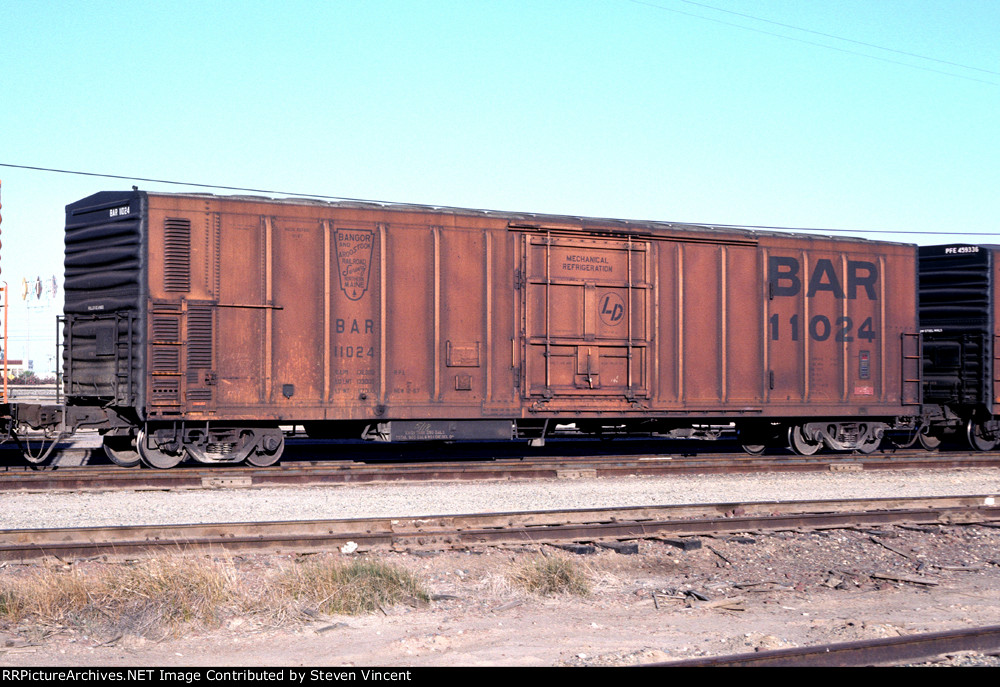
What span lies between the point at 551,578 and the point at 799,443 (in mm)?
10744

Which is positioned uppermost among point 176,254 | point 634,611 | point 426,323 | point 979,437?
point 176,254

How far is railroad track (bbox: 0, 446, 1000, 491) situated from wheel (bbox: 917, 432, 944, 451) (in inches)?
51.1

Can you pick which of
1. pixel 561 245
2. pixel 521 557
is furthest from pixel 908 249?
pixel 521 557

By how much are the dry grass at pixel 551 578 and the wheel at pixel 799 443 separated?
401 inches

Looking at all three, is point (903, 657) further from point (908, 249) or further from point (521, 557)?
point (908, 249)

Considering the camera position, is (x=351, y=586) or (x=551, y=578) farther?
(x=551, y=578)

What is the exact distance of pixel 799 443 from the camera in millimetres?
16766

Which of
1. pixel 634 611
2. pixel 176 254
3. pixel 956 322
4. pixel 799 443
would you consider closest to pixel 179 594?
pixel 634 611

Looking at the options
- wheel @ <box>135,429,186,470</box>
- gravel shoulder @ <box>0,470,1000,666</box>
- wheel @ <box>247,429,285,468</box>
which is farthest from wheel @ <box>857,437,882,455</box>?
wheel @ <box>135,429,186,470</box>

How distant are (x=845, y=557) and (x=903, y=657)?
334cm

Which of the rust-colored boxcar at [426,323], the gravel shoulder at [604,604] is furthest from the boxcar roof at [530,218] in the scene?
the gravel shoulder at [604,604]

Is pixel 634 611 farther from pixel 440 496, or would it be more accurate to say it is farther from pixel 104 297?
pixel 104 297

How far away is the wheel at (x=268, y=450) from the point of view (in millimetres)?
13836

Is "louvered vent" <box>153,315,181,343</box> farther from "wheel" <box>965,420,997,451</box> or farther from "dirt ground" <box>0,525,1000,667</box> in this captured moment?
"wheel" <box>965,420,997,451</box>
